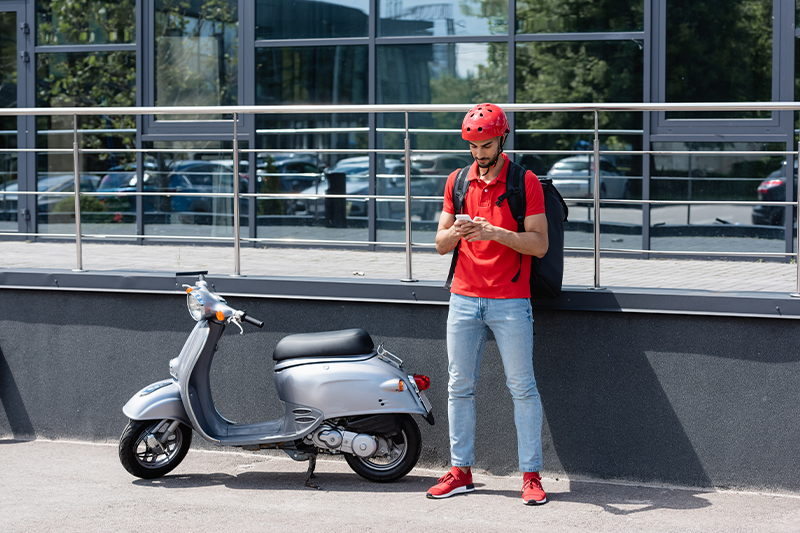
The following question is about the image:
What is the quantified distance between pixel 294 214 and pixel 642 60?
12.7 feet

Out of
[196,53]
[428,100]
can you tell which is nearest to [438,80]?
[428,100]

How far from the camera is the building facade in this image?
924 centimetres

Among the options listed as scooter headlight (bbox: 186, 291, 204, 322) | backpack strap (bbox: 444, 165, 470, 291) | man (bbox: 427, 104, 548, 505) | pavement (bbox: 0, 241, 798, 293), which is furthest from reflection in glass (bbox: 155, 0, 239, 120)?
man (bbox: 427, 104, 548, 505)

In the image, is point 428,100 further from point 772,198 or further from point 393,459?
point 393,459

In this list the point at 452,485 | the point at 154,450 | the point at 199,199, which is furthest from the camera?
the point at 199,199

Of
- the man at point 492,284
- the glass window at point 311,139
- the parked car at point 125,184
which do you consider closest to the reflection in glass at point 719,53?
the glass window at point 311,139

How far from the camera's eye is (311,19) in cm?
1034

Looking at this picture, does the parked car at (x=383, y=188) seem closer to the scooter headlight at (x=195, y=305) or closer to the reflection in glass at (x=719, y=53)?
the reflection in glass at (x=719, y=53)

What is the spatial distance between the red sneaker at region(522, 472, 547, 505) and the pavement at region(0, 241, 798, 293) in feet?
4.84

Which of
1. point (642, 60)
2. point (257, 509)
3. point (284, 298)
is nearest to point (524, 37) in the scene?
point (642, 60)

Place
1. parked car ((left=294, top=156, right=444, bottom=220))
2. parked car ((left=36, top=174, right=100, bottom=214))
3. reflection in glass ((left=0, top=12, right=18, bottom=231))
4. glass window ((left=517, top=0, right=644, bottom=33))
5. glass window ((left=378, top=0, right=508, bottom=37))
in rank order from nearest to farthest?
1. glass window ((left=517, top=0, right=644, bottom=33))
2. glass window ((left=378, top=0, right=508, bottom=37))
3. parked car ((left=294, top=156, right=444, bottom=220))
4. parked car ((left=36, top=174, right=100, bottom=214))
5. reflection in glass ((left=0, top=12, right=18, bottom=231))

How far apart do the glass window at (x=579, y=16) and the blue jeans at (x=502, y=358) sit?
515cm

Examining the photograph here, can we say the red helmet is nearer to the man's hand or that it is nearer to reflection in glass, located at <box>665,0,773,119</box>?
the man's hand

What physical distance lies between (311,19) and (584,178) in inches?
132
